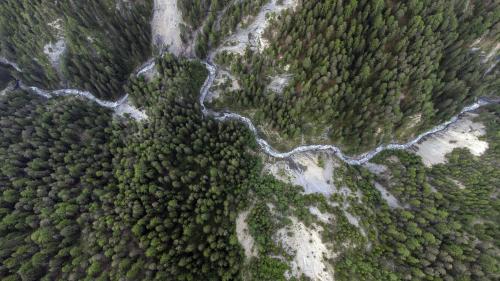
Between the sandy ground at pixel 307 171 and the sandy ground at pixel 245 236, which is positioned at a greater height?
the sandy ground at pixel 307 171

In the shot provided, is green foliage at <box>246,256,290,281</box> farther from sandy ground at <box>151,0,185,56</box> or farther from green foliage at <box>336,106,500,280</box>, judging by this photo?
sandy ground at <box>151,0,185,56</box>

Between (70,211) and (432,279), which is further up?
(70,211)

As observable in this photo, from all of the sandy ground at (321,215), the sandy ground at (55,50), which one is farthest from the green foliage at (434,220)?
the sandy ground at (55,50)

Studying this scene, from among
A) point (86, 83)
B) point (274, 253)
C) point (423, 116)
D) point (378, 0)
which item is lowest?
point (274, 253)

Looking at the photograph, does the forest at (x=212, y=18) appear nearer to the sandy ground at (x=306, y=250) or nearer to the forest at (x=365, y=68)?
the forest at (x=365, y=68)

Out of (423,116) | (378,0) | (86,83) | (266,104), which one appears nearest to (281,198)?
(266,104)

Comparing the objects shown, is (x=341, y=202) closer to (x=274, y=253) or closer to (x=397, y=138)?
(x=274, y=253)

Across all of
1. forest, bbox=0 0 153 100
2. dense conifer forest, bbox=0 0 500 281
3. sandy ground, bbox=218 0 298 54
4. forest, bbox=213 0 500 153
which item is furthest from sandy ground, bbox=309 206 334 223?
forest, bbox=0 0 153 100
